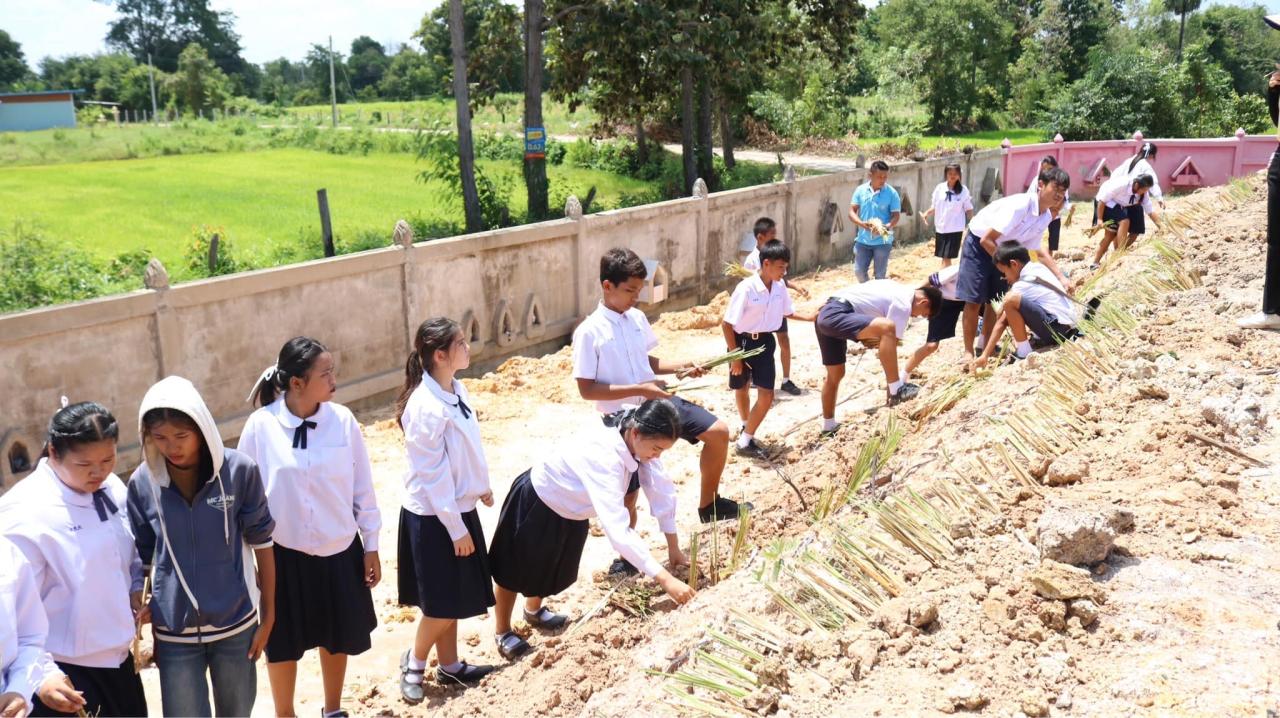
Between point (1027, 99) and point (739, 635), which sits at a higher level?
point (1027, 99)

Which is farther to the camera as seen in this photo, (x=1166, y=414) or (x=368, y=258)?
(x=368, y=258)

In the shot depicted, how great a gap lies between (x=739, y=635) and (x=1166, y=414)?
2.82 m

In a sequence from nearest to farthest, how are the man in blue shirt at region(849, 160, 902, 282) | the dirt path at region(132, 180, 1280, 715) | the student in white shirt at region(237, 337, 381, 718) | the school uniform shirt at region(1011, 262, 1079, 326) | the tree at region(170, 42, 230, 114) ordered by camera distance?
the dirt path at region(132, 180, 1280, 715)
the student in white shirt at region(237, 337, 381, 718)
the school uniform shirt at region(1011, 262, 1079, 326)
the man in blue shirt at region(849, 160, 902, 282)
the tree at region(170, 42, 230, 114)

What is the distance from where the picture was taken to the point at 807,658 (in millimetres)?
3664


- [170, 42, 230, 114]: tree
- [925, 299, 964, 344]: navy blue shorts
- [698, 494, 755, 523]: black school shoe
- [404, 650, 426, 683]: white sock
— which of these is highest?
[170, 42, 230, 114]: tree

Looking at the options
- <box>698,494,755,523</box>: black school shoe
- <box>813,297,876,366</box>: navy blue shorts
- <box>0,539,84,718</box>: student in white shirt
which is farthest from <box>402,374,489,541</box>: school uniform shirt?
<box>813,297,876,366</box>: navy blue shorts

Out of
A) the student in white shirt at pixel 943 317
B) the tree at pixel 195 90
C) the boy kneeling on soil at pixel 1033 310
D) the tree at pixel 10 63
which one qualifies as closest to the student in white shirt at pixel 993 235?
the student in white shirt at pixel 943 317

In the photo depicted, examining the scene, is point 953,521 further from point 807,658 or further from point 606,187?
point 606,187

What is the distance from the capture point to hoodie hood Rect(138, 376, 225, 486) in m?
3.53

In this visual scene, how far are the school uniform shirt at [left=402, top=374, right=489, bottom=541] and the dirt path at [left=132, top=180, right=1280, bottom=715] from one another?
2.76ft

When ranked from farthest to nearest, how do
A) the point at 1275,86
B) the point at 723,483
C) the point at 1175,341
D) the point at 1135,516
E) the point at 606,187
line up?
the point at 606,187 < the point at 723,483 < the point at 1175,341 < the point at 1275,86 < the point at 1135,516

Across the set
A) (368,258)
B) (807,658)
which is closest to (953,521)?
(807,658)

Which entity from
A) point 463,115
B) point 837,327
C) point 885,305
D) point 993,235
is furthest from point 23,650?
point 463,115

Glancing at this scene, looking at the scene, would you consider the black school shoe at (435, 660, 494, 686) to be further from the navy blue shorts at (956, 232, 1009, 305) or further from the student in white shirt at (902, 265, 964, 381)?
the navy blue shorts at (956, 232, 1009, 305)
